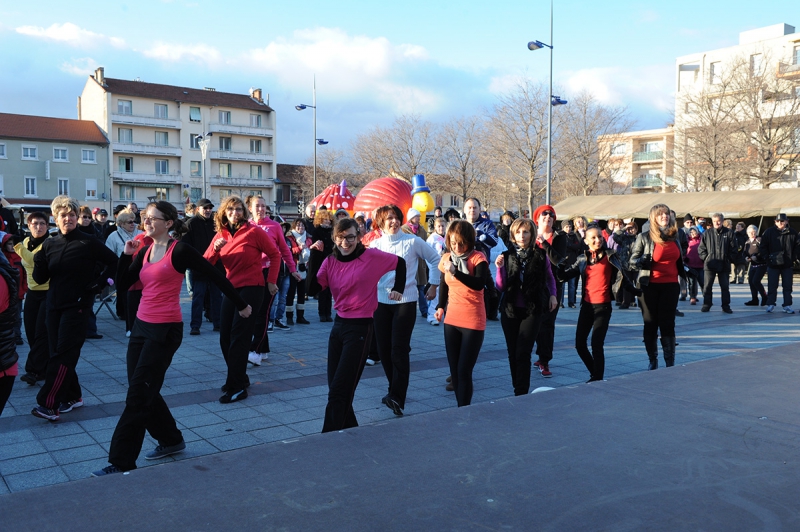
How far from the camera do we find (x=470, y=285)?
5.73 m

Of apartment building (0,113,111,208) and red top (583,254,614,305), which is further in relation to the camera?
apartment building (0,113,111,208)

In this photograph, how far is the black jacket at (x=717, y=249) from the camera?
1427 centimetres

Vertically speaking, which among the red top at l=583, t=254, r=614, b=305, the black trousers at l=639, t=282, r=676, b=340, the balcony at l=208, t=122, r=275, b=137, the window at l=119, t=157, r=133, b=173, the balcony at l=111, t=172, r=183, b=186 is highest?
the balcony at l=208, t=122, r=275, b=137

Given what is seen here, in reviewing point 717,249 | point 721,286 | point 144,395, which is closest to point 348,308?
point 144,395

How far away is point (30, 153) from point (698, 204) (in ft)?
187

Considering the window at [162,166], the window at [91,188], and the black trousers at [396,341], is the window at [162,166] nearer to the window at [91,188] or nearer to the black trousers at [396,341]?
the window at [91,188]

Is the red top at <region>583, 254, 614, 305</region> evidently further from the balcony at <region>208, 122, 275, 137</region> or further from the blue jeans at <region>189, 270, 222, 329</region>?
the balcony at <region>208, 122, 275, 137</region>

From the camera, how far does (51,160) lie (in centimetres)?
6234

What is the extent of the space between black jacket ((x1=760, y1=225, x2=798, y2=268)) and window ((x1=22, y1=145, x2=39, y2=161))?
62814 mm

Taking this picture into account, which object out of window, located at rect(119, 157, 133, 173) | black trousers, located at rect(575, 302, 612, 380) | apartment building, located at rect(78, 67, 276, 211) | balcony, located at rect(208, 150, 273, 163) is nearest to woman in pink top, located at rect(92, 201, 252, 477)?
black trousers, located at rect(575, 302, 612, 380)

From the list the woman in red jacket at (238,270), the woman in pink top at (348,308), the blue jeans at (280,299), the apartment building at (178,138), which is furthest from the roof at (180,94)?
the woman in pink top at (348,308)

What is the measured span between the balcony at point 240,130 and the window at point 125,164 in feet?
28.2

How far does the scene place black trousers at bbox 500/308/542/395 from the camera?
6348 mm

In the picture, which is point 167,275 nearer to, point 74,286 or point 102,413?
point 74,286
